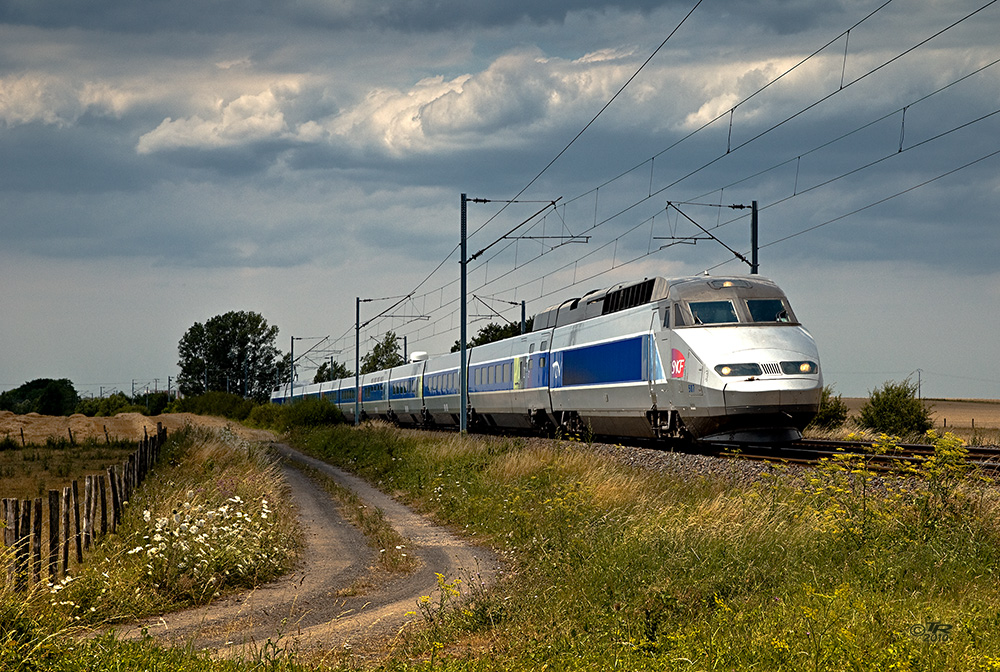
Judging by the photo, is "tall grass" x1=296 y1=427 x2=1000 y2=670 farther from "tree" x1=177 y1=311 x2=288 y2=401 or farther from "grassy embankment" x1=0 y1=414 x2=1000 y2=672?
"tree" x1=177 y1=311 x2=288 y2=401

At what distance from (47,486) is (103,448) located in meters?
16.8

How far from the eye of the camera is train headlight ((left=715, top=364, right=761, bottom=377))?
2066 centimetres

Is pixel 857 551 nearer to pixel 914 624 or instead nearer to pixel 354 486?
pixel 914 624

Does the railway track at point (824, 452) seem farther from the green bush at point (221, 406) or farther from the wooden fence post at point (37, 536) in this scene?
the green bush at point (221, 406)

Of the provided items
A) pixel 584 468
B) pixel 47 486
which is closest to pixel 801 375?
pixel 584 468

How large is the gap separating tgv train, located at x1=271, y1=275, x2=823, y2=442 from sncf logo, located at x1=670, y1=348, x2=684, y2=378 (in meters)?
0.02

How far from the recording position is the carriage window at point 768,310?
22.3 m

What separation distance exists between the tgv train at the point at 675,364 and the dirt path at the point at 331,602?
700 cm

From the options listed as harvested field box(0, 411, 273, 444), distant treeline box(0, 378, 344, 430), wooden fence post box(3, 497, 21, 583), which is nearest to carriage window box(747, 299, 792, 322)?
wooden fence post box(3, 497, 21, 583)

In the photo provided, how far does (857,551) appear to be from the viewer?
1083 centimetres

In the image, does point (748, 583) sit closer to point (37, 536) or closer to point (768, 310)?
point (37, 536)

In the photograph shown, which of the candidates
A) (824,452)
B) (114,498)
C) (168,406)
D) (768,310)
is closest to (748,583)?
(114,498)

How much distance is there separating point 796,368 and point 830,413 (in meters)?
18.9

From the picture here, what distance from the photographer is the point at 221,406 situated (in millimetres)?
102375
